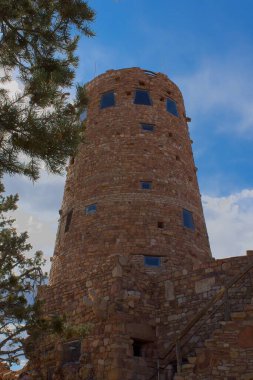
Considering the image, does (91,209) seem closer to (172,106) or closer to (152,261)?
(152,261)

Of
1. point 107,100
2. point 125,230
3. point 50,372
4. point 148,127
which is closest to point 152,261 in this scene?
point 125,230

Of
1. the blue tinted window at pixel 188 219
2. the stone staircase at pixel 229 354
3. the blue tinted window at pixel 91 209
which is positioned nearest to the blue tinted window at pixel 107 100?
the blue tinted window at pixel 91 209

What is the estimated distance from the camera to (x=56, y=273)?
17.2 m

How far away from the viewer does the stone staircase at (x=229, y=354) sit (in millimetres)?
9641

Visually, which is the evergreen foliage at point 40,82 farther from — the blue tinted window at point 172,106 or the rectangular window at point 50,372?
the blue tinted window at point 172,106

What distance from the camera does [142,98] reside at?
20.3m

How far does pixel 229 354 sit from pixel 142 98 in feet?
42.7

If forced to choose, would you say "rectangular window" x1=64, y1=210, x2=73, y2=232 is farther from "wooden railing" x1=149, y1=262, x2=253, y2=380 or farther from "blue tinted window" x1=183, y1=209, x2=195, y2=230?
"wooden railing" x1=149, y1=262, x2=253, y2=380

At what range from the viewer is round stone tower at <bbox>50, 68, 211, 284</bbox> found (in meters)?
16.3

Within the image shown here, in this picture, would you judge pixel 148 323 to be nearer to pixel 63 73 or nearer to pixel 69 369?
pixel 69 369

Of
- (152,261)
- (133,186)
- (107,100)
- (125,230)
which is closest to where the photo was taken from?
(152,261)

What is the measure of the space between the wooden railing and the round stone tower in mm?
4199

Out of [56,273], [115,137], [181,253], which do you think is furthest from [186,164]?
[56,273]

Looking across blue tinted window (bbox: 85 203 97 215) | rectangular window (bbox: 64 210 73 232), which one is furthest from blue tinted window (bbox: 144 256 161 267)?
rectangular window (bbox: 64 210 73 232)
